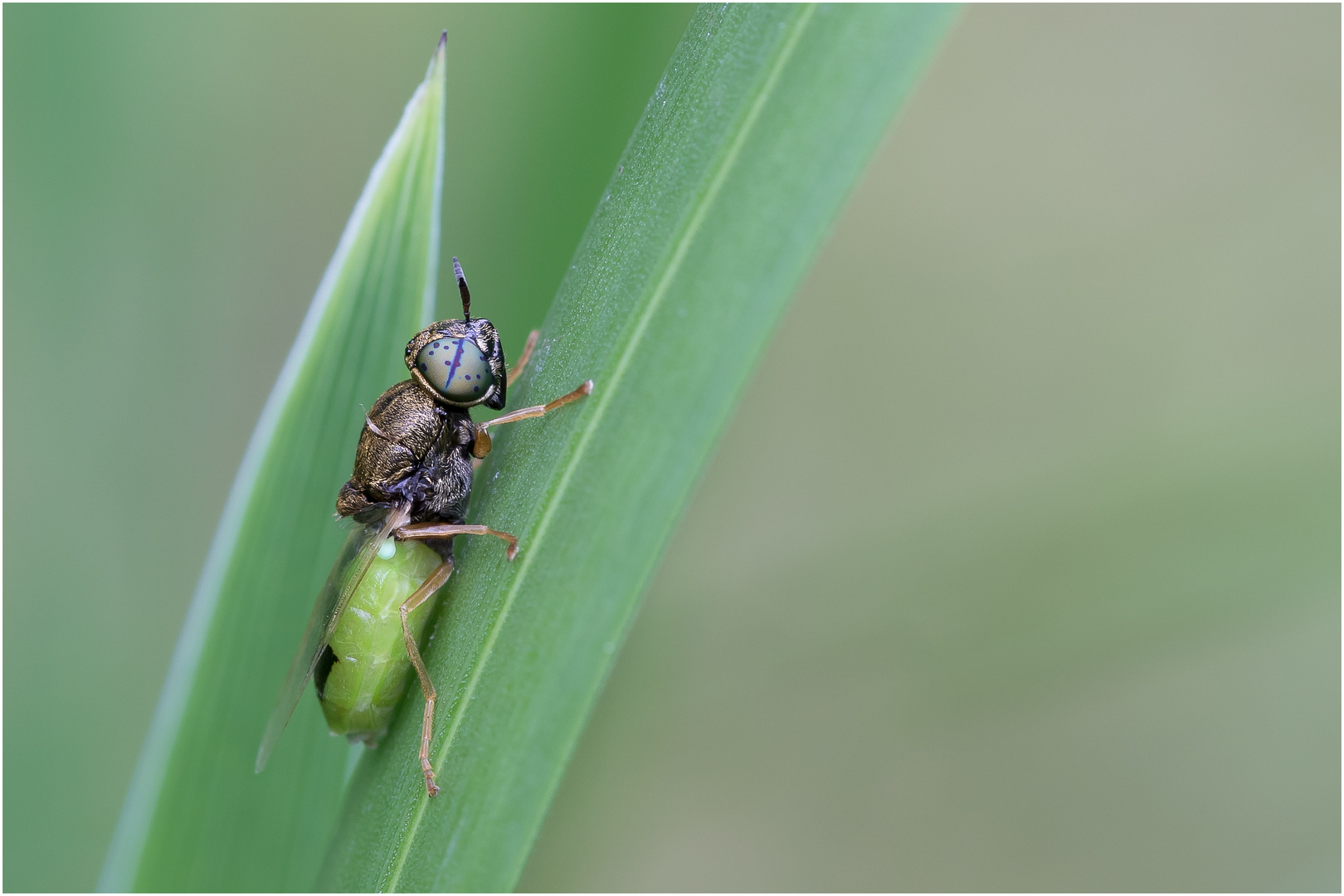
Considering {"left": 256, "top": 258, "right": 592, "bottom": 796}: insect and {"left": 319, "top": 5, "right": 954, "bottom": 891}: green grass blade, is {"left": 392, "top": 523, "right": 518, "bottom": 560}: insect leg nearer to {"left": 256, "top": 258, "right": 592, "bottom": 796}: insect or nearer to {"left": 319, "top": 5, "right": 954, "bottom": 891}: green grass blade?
{"left": 256, "top": 258, "right": 592, "bottom": 796}: insect

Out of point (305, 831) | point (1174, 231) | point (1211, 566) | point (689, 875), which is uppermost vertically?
point (1174, 231)

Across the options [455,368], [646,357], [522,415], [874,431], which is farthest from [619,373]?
[874,431]

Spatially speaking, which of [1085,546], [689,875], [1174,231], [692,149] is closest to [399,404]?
[692,149]

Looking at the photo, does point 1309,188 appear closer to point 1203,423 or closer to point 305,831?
point 1203,423

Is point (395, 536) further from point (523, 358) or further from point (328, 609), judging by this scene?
point (523, 358)

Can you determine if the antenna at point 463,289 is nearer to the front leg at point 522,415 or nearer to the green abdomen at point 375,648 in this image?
the front leg at point 522,415

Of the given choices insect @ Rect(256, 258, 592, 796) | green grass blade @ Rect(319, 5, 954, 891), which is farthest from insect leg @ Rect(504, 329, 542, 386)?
green grass blade @ Rect(319, 5, 954, 891)
